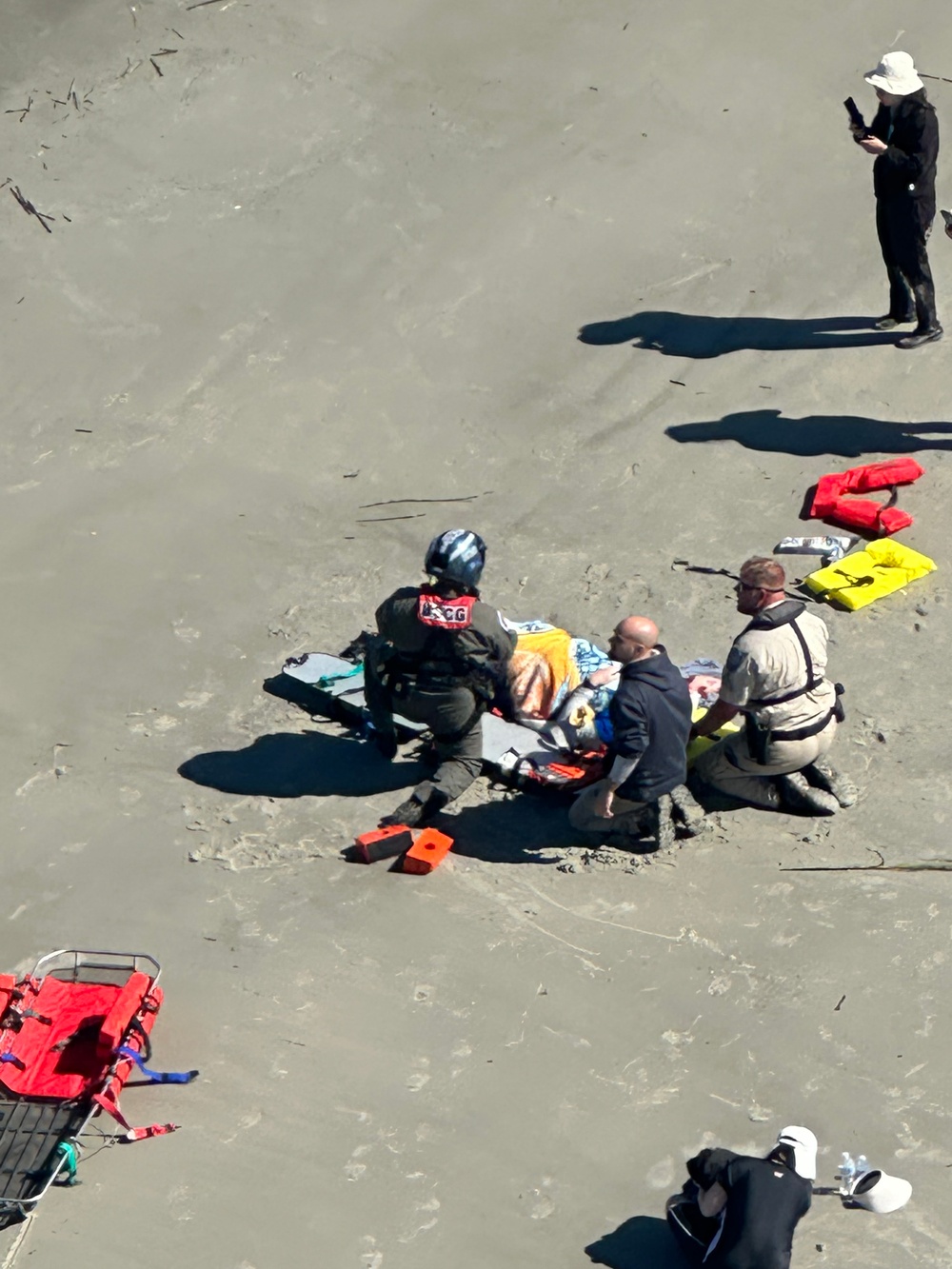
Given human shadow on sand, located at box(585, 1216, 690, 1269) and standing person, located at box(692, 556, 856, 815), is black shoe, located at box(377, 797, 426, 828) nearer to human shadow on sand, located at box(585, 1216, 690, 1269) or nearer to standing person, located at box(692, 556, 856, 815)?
standing person, located at box(692, 556, 856, 815)

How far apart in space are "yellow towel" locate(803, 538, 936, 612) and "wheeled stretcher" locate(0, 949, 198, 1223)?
4609 millimetres

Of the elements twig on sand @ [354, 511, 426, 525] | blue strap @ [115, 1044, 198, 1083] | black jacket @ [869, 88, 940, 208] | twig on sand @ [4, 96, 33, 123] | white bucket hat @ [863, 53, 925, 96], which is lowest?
blue strap @ [115, 1044, 198, 1083]

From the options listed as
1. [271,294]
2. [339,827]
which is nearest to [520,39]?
Answer: [271,294]

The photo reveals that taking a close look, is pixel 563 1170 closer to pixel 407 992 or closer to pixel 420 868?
pixel 407 992

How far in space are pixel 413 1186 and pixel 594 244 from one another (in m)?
8.24

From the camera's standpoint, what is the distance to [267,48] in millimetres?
14461

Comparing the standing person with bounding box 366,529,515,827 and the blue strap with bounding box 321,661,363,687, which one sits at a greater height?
the standing person with bounding box 366,529,515,827


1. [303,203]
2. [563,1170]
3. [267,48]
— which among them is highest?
[267,48]

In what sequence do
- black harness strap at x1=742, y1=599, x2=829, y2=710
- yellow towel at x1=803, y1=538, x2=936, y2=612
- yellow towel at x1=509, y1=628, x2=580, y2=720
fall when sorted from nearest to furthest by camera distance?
black harness strap at x1=742, y1=599, x2=829, y2=710
yellow towel at x1=509, y1=628, x2=580, y2=720
yellow towel at x1=803, y1=538, x2=936, y2=612

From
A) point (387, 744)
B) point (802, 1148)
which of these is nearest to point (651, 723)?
point (387, 744)

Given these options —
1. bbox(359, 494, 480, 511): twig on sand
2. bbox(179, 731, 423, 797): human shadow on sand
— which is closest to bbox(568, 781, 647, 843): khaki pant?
bbox(179, 731, 423, 797): human shadow on sand

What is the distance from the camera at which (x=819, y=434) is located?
1132 cm

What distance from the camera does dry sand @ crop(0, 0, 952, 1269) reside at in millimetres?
7133

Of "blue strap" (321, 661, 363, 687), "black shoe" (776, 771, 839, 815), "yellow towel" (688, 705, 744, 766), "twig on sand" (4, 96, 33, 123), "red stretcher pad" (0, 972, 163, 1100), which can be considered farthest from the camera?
"twig on sand" (4, 96, 33, 123)
